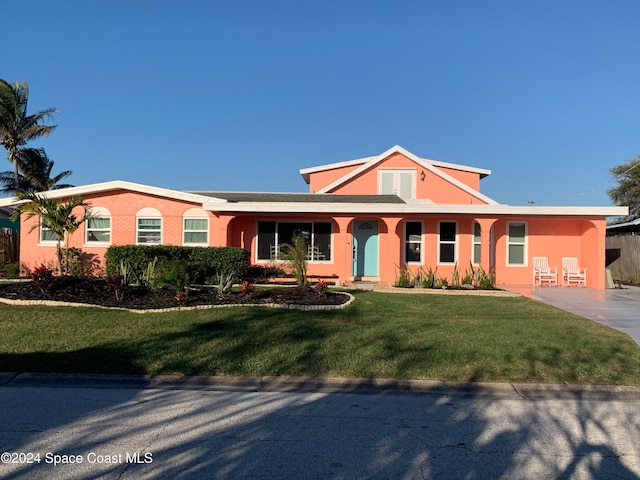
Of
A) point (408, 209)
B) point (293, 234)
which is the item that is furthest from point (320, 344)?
point (293, 234)

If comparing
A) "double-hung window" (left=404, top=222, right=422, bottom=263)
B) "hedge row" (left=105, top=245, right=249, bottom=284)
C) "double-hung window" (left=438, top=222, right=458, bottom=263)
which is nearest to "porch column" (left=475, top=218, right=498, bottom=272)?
"double-hung window" (left=438, top=222, right=458, bottom=263)

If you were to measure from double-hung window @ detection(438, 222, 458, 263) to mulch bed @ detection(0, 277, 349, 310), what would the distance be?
7007mm

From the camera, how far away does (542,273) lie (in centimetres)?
1723

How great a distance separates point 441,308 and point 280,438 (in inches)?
291

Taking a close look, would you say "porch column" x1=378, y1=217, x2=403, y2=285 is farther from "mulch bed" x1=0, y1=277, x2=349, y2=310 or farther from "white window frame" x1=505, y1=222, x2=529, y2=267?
"mulch bed" x1=0, y1=277, x2=349, y2=310

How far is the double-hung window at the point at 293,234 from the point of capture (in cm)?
1742

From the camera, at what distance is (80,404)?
16.9 ft

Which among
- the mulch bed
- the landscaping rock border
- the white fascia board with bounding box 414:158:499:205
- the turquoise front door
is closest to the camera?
the landscaping rock border

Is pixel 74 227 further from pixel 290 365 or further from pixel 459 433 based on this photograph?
pixel 459 433

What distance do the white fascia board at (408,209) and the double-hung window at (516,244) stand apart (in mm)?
1601

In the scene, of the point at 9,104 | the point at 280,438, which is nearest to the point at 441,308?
the point at 280,438

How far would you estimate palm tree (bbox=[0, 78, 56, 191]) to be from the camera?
27859 mm

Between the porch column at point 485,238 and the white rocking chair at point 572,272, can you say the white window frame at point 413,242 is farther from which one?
the white rocking chair at point 572,272

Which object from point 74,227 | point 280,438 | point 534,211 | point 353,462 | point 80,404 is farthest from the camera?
point 534,211
